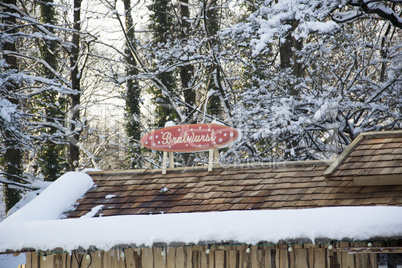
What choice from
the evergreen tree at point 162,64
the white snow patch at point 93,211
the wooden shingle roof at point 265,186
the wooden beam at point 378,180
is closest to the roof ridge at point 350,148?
the wooden shingle roof at point 265,186

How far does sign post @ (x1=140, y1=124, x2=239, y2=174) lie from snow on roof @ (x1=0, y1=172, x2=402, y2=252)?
2.13 meters

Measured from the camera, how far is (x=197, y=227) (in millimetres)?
6621

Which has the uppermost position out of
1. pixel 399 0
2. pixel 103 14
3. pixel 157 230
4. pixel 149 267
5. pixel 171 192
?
pixel 103 14

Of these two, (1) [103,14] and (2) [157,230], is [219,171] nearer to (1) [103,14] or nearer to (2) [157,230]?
(2) [157,230]

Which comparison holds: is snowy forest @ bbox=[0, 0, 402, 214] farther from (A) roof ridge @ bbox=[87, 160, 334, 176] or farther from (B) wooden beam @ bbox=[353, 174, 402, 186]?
(B) wooden beam @ bbox=[353, 174, 402, 186]

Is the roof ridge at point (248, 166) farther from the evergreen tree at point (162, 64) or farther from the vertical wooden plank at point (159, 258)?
the evergreen tree at point (162, 64)

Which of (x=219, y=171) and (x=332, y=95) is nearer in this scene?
(x=219, y=171)

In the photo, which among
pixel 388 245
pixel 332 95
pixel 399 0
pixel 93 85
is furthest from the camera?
pixel 93 85

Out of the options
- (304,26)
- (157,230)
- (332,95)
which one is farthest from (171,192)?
(332,95)

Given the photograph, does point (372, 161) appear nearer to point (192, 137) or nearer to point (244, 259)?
point (244, 259)

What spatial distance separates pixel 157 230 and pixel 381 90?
296 inches

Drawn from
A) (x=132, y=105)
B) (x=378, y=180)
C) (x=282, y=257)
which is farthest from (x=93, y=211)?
(x=132, y=105)

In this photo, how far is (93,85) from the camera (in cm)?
2244

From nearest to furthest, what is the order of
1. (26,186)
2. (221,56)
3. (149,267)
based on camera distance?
(149,267) < (26,186) < (221,56)
